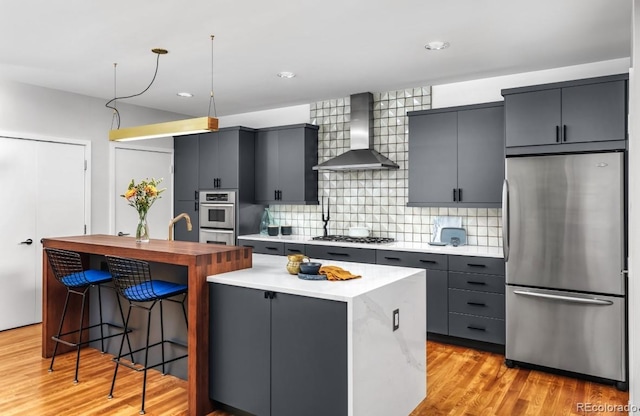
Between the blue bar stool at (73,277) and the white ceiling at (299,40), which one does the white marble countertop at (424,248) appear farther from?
the blue bar stool at (73,277)

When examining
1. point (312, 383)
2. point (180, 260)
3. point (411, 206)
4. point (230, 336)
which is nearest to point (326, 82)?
point (411, 206)

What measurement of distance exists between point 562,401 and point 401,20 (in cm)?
283

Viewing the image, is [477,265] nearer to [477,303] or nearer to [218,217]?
[477,303]

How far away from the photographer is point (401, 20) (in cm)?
307

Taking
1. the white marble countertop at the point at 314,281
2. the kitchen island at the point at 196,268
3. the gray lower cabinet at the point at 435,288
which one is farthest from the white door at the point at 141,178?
the gray lower cabinet at the point at 435,288

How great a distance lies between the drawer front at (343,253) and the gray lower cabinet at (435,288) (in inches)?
17.2

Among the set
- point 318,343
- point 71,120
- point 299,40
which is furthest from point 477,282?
point 71,120

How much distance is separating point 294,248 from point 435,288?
1666mm

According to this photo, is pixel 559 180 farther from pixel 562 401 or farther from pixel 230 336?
pixel 230 336

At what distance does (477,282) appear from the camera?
402cm

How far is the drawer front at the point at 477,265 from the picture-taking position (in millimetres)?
3924

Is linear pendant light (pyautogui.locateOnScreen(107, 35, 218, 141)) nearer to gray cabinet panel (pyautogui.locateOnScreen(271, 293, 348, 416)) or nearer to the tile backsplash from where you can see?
gray cabinet panel (pyautogui.locateOnScreen(271, 293, 348, 416))

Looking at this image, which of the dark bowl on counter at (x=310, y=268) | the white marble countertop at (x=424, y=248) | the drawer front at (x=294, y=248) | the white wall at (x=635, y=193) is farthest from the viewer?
the drawer front at (x=294, y=248)

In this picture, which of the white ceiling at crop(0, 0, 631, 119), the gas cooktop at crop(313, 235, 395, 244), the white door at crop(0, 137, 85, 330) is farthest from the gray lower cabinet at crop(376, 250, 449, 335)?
the white door at crop(0, 137, 85, 330)
